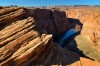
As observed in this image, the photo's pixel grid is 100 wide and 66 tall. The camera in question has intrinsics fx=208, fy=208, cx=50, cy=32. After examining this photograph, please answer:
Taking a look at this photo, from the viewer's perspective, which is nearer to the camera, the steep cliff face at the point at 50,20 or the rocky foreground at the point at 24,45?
the rocky foreground at the point at 24,45

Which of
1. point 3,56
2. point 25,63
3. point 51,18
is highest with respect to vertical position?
point 3,56

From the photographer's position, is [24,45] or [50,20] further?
[50,20]

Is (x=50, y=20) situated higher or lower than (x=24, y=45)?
lower

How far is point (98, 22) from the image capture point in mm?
51188

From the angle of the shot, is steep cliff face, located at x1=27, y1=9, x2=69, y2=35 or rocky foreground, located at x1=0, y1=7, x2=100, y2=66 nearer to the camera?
rocky foreground, located at x1=0, y1=7, x2=100, y2=66

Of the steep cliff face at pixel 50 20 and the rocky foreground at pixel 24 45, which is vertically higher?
the rocky foreground at pixel 24 45

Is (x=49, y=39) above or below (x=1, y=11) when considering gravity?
below

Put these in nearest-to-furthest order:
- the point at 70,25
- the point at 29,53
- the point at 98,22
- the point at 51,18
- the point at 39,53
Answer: the point at 29,53 < the point at 39,53 < the point at 98,22 < the point at 51,18 < the point at 70,25

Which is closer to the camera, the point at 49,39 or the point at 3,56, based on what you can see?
the point at 3,56

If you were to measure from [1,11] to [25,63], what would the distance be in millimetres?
5307

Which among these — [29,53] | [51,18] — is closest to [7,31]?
[29,53]

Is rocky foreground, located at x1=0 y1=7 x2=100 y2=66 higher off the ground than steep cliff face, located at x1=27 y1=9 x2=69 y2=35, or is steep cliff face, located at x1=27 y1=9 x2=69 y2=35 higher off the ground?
rocky foreground, located at x1=0 y1=7 x2=100 y2=66

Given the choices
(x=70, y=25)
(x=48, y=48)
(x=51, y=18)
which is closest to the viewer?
(x=48, y=48)

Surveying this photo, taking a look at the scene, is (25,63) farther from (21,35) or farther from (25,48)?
(21,35)
